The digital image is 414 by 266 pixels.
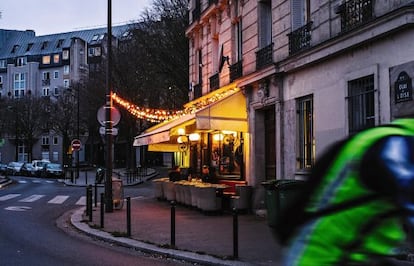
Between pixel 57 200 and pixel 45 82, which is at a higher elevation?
pixel 45 82

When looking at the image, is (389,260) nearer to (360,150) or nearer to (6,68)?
(360,150)

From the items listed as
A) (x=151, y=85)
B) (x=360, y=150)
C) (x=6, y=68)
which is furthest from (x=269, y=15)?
(x=6, y=68)

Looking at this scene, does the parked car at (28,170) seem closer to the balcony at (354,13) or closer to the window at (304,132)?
the window at (304,132)

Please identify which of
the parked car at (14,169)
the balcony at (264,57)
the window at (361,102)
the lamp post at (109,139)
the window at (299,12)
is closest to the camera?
the window at (361,102)

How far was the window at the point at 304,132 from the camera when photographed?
14242 millimetres

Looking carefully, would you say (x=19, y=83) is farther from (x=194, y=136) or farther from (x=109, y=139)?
(x=109, y=139)

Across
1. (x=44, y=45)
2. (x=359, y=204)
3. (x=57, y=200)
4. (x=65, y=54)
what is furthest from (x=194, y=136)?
(x=44, y=45)

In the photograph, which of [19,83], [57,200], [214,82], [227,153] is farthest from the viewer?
[19,83]

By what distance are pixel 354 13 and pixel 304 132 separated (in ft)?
12.4

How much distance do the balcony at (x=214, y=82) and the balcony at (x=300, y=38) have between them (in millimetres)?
6453

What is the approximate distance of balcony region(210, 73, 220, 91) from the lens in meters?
21.1

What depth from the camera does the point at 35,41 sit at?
104500mm

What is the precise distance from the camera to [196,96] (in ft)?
80.8

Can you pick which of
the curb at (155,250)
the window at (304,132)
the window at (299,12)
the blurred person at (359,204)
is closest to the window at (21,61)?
the curb at (155,250)
